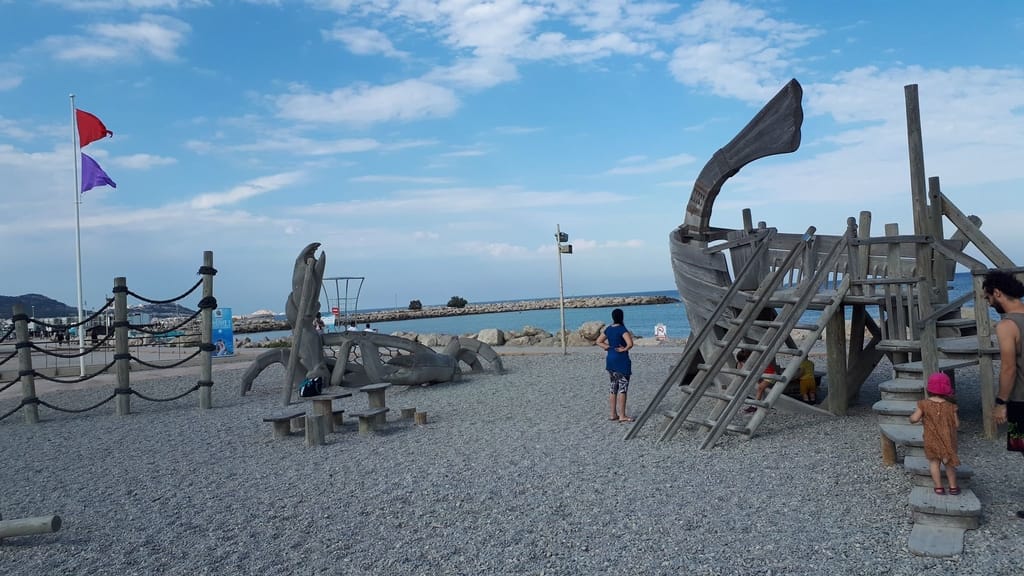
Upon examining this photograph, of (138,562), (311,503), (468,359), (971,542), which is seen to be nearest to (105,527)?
(138,562)

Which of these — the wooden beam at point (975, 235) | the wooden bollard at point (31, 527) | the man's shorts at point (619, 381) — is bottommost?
the wooden bollard at point (31, 527)

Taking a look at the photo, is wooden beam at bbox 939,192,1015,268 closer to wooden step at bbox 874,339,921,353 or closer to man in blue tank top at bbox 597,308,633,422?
wooden step at bbox 874,339,921,353

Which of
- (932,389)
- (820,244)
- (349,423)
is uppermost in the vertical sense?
(820,244)

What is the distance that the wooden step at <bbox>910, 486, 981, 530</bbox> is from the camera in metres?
4.29

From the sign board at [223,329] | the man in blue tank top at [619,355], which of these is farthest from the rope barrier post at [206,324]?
the sign board at [223,329]

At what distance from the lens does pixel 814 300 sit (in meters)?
7.99

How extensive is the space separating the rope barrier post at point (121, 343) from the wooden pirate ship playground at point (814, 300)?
7.63m

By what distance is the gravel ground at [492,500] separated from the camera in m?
4.21

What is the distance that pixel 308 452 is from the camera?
761 centimetres

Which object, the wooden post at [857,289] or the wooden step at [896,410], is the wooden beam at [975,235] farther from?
the wooden step at [896,410]

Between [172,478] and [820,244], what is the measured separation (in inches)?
277

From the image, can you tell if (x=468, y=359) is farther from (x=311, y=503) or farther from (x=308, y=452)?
(x=311, y=503)

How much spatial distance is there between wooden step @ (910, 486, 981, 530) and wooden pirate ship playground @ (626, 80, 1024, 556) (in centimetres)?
108

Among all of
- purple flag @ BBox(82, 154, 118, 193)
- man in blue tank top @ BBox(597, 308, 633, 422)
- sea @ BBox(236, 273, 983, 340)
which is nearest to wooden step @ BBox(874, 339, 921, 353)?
man in blue tank top @ BBox(597, 308, 633, 422)
